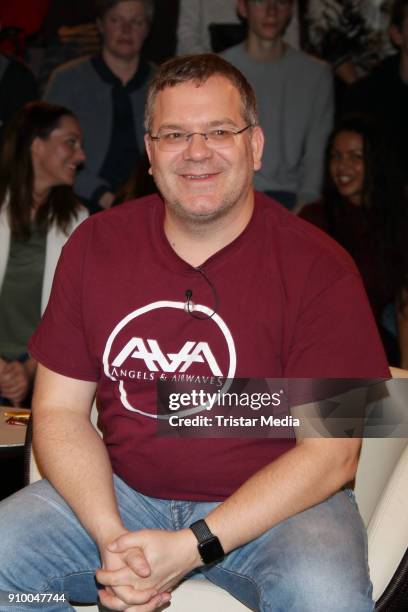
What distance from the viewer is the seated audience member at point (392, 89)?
14.8 ft

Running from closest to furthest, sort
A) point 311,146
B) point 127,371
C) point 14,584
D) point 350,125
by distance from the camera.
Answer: point 14,584 → point 127,371 → point 350,125 → point 311,146

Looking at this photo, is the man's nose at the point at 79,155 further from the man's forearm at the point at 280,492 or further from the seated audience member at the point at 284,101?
the man's forearm at the point at 280,492

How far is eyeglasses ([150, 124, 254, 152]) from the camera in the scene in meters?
2.08

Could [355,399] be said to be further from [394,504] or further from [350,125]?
[350,125]

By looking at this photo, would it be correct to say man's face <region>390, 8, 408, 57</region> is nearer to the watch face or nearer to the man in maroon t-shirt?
the man in maroon t-shirt

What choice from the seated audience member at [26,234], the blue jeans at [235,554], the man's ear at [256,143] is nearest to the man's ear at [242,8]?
the seated audience member at [26,234]

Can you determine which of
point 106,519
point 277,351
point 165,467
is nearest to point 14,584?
point 106,519

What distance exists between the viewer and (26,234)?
3.74 m

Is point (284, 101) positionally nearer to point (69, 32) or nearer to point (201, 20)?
point (201, 20)

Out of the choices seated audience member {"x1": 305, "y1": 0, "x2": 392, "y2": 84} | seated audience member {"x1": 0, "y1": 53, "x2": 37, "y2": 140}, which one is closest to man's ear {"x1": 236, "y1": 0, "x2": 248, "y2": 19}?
seated audience member {"x1": 305, "y1": 0, "x2": 392, "y2": 84}

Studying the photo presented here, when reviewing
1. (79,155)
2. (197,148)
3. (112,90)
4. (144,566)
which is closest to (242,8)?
(112,90)

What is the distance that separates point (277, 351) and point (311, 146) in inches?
109

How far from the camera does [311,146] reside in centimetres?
465

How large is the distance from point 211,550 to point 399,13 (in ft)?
10.9
